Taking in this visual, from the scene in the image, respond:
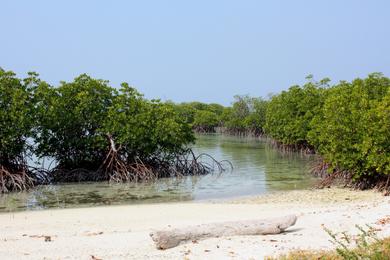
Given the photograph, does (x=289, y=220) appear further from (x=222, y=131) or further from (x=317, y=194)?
(x=222, y=131)

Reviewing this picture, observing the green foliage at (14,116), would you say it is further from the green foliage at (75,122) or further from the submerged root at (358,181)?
the submerged root at (358,181)

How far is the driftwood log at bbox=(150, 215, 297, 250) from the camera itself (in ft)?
26.9

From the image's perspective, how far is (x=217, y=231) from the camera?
29.0 ft

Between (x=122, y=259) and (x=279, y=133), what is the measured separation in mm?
32082

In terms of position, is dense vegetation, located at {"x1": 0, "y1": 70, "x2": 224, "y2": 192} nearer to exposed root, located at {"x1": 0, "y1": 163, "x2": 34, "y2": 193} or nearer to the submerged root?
exposed root, located at {"x1": 0, "y1": 163, "x2": 34, "y2": 193}

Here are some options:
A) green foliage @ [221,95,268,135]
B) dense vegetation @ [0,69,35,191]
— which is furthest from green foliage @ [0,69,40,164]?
green foliage @ [221,95,268,135]

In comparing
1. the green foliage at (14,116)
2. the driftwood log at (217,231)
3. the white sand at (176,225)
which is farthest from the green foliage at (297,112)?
the driftwood log at (217,231)

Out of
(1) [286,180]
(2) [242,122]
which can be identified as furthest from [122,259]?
(2) [242,122]

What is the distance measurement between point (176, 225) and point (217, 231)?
103 inches

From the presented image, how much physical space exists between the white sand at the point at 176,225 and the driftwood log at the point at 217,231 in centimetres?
16

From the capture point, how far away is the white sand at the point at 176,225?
803cm

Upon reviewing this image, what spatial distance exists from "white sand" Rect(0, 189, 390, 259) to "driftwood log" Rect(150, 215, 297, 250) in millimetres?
158

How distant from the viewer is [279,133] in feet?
127

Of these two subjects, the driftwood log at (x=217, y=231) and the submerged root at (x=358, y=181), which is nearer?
the driftwood log at (x=217, y=231)
